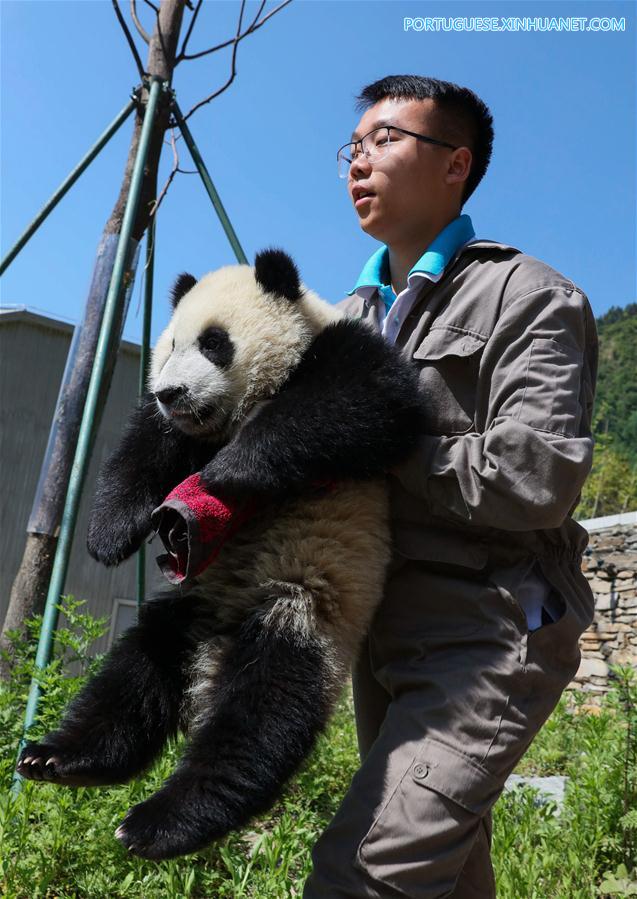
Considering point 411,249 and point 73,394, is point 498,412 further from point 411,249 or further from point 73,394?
point 73,394

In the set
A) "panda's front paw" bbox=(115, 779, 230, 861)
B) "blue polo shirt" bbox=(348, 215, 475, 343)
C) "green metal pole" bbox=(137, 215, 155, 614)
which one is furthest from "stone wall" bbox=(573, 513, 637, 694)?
"panda's front paw" bbox=(115, 779, 230, 861)

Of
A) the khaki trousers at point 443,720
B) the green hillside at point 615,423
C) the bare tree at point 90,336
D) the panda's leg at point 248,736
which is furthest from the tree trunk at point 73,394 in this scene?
the green hillside at point 615,423

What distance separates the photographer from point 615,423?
48656 millimetres

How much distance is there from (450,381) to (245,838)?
253cm

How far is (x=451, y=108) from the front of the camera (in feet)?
7.69

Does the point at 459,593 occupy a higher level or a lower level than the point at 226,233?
lower

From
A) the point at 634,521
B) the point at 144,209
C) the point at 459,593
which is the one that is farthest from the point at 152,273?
the point at 634,521

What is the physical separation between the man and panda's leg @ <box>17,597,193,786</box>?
521 millimetres

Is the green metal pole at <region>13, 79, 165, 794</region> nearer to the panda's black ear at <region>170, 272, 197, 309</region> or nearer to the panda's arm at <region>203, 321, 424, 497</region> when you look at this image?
the panda's black ear at <region>170, 272, 197, 309</region>

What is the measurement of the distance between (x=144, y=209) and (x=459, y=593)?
322cm

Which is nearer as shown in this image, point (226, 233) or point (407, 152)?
point (407, 152)

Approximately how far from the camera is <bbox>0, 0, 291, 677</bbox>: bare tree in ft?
13.2

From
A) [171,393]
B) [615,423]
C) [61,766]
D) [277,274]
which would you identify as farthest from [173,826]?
[615,423]

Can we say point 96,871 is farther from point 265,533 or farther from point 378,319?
point 378,319
